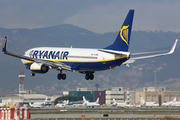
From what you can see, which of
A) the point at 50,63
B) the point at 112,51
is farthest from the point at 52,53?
the point at 112,51

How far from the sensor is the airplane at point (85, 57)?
69.7 metres

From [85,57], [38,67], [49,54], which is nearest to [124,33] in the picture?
[85,57]

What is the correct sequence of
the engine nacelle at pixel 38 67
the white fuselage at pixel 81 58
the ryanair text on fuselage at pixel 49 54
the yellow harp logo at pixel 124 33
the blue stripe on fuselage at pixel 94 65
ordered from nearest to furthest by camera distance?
the yellow harp logo at pixel 124 33 → the blue stripe on fuselage at pixel 94 65 → the white fuselage at pixel 81 58 → the engine nacelle at pixel 38 67 → the ryanair text on fuselage at pixel 49 54

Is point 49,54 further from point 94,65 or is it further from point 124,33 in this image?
point 124,33

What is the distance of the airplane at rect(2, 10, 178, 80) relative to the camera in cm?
6967

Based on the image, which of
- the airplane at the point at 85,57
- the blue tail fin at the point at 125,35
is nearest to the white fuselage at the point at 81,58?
the airplane at the point at 85,57

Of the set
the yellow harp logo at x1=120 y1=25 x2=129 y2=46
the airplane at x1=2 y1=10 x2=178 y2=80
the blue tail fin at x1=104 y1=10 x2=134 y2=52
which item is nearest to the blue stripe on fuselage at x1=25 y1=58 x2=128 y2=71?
the airplane at x1=2 y1=10 x2=178 y2=80

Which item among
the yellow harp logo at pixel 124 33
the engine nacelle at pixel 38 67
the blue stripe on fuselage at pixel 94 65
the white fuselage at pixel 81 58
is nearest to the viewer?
the yellow harp logo at pixel 124 33

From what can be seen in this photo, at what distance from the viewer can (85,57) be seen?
73.2m

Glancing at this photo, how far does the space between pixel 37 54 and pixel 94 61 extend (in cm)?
1416

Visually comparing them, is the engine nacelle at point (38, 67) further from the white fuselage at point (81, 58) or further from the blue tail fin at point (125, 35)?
the blue tail fin at point (125, 35)

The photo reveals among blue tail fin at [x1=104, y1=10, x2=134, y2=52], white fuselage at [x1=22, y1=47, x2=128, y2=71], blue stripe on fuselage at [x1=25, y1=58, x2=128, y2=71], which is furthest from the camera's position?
white fuselage at [x1=22, y1=47, x2=128, y2=71]

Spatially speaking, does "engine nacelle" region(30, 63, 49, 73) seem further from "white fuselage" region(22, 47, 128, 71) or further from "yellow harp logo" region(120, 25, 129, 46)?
"yellow harp logo" region(120, 25, 129, 46)

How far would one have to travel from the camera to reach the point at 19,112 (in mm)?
82188
